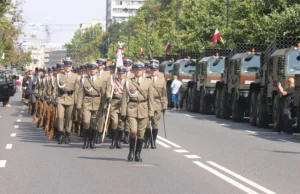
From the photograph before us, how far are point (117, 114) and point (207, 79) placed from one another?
710 inches

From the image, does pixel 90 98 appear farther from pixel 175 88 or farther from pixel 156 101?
pixel 175 88

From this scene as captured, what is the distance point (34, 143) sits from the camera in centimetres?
2008

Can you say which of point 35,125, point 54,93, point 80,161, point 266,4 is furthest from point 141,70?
point 266,4

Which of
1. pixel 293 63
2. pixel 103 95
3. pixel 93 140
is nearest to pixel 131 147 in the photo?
pixel 93 140

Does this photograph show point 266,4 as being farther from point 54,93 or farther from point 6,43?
point 6,43

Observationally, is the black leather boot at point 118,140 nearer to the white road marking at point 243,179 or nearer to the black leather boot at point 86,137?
the black leather boot at point 86,137

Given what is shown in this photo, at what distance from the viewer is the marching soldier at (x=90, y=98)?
19.2 m

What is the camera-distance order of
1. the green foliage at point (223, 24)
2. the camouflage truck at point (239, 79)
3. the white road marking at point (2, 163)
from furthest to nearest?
the green foliage at point (223, 24), the camouflage truck at point (239, 79), the white road marking at point (2, 163)

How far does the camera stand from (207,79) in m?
37.2

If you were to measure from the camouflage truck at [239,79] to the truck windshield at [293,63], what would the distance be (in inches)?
165

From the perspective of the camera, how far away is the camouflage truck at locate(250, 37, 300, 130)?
84.5 ft

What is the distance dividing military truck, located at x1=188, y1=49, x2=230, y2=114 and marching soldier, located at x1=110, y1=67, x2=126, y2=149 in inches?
698

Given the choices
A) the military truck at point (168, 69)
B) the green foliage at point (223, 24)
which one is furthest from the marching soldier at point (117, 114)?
the military truck at point (168, 69)

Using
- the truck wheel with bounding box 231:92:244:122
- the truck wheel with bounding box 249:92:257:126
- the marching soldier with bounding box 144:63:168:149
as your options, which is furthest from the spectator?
the marching soldier with bounding box 144:63:168:149
